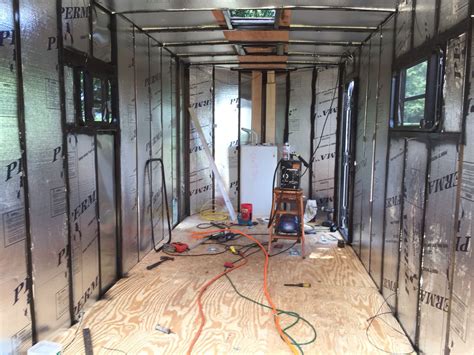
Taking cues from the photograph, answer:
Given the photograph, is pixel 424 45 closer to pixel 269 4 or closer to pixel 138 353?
pixel 269 4

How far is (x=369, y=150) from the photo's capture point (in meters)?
3.80

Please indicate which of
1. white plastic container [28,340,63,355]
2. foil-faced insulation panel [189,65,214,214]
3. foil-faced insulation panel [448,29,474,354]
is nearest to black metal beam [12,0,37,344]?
white plastic container [28,340,63,355]

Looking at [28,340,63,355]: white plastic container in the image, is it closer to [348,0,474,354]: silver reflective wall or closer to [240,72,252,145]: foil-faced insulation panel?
[348,0,474,354]: silver reflective wall

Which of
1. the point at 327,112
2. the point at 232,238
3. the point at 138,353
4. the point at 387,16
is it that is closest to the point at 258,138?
the point at 327,112

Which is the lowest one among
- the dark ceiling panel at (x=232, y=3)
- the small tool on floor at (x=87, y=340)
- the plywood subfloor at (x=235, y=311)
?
the plywood subfloor at (x=235, y=311)

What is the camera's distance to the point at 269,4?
2.89 meters

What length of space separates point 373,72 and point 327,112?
2.36m

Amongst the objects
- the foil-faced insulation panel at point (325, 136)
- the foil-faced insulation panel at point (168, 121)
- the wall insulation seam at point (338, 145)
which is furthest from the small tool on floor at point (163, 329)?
the foil-faced insulation panel at point (325, 136)

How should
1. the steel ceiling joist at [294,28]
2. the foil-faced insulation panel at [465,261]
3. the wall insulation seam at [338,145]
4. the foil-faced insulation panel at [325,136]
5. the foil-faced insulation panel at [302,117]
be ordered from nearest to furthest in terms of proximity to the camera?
the foil-faced insulation panel at [465,261]
the steel ceiling joist at [294,28]
the wall insulation seam at [338,145]
the foil-faced insulation panel at [325,136]
the foil-faced insulation panel at [302,117]

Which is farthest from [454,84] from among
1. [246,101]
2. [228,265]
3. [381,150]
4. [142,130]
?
[246,101]

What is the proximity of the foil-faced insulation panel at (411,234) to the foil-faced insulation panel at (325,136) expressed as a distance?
3.49 m

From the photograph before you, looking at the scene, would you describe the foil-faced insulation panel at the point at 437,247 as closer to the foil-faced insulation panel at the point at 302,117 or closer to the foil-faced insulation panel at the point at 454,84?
the foil-faced insulation panel at the point at 454,84

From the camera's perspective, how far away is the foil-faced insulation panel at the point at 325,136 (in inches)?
239

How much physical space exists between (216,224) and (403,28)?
368 cm
